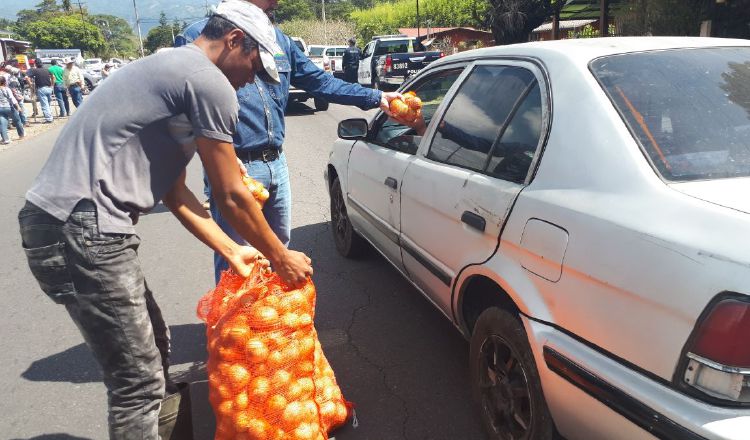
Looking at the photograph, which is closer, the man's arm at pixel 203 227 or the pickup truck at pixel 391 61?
the man's arm at pixel 203 227

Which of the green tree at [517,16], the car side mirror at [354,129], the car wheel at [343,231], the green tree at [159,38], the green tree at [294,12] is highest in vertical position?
the green tree at [294,12]

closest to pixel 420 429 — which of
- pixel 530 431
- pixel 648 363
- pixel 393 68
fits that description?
pixel 530 431

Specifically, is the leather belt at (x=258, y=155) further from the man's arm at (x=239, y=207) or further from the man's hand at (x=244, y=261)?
the man's arm at (x=239, y=207)

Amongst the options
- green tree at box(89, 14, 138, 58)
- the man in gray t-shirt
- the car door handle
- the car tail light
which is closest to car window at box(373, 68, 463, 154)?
the car door handle

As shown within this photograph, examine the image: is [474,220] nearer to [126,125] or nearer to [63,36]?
[126,125]

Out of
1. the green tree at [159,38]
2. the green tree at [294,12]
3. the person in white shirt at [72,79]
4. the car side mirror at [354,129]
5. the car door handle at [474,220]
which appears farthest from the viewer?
the green tree at [159,38]

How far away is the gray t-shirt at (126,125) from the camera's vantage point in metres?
1.83

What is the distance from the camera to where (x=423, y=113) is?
3748 millimetres

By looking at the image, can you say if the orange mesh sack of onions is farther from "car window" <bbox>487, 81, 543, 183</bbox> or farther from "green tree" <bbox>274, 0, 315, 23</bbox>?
"green tree" <bbox>274, 0, 315, 23</bbox>

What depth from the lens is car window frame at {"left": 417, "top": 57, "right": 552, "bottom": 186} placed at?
2268 millimetres

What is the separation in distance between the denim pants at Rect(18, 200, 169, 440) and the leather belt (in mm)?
1199

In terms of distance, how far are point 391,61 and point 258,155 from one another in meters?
15.0

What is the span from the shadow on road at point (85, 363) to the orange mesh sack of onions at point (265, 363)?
116cm

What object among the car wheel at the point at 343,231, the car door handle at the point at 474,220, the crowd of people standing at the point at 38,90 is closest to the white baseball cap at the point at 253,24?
the car door handle at the point at 474,220
